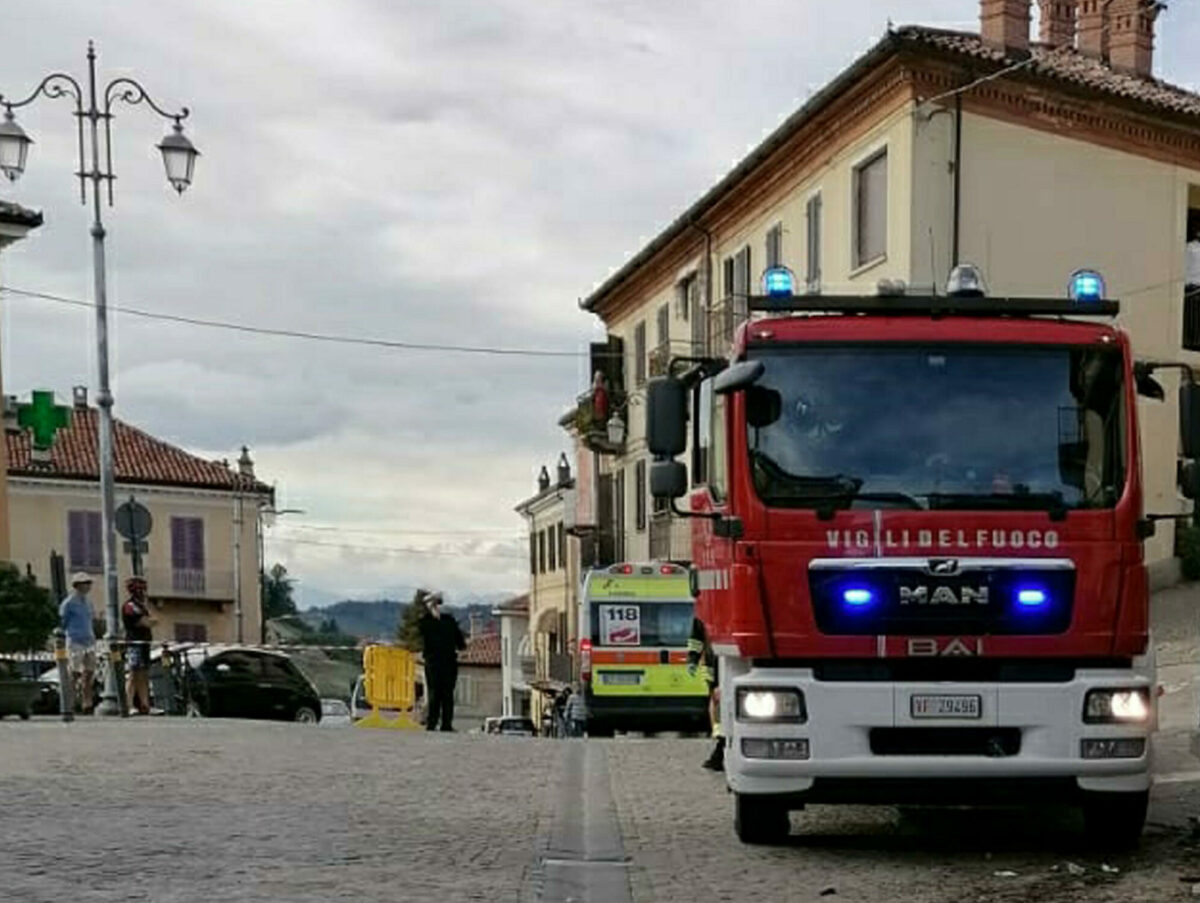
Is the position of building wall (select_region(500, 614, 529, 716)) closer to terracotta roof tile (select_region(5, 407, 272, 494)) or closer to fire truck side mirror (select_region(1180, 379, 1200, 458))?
terracotta roof tile (select_region(5, 407, 272, 494))

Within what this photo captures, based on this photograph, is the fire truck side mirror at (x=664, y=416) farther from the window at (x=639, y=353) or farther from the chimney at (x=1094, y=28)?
the window at (x=639, y=353)

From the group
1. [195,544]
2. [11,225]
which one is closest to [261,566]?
[195,544]

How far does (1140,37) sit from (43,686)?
23.4 m

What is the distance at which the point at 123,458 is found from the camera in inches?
2274

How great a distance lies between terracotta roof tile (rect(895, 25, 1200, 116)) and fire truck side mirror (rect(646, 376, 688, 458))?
16.5 meters

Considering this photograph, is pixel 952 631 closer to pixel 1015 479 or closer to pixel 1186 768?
pixel 1015 479

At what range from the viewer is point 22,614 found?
80.5 ft

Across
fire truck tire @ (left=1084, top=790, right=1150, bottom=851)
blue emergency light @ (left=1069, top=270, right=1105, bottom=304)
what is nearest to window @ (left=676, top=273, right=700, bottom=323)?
blue emergency light @ (left=1069, top=270, right=1105, bottom=304)

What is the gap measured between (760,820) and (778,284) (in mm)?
3078

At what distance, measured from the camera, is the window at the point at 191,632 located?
57188 mm

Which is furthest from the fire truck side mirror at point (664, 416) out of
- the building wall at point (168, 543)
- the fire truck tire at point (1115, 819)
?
the building wall at point (168, 543)

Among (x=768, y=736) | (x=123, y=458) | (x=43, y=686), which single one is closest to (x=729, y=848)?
(x=768, y=736)

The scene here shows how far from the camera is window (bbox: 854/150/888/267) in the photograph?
967 inches

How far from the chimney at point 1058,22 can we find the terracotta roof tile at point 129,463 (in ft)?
125
